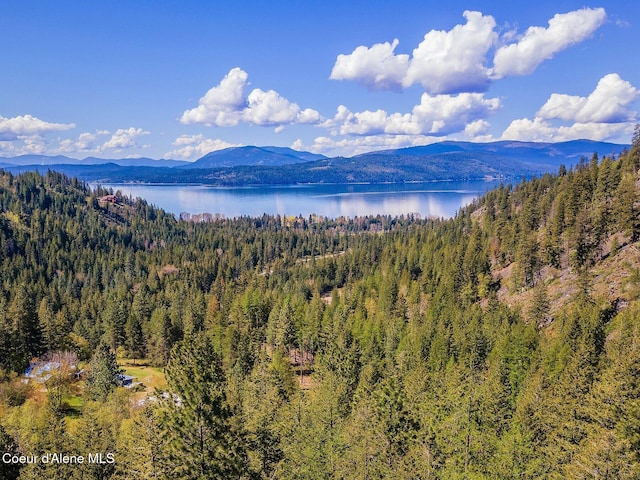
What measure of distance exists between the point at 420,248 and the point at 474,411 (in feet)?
380

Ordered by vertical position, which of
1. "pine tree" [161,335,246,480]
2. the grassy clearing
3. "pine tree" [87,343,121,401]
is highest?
"pine tree" [161,335,246,480]

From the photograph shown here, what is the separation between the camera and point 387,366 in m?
64.7

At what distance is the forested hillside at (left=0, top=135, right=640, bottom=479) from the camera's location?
24531mm

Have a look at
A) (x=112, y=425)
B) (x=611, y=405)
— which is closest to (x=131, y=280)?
(x=112, y=425)

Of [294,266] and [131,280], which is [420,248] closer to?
[294,266]

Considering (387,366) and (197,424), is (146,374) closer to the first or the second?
(387,366)

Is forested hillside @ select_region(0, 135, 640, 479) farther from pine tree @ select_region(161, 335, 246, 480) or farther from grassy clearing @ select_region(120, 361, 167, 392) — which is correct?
grassy clearing @ select_region(120, 361, 167, 392)

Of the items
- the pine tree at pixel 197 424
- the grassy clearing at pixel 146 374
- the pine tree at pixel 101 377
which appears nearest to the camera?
the pine tree at pixel 197 424

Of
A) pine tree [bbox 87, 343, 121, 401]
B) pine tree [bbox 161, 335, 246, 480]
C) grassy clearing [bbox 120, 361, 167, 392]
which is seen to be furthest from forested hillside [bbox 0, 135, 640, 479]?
grassy clearing [bbox 120, 361, 167, 392]

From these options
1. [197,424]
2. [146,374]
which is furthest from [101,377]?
[197,424]

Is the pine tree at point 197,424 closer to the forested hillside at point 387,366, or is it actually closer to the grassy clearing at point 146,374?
the forested hillside at point 387,366

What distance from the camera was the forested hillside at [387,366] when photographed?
2453cm

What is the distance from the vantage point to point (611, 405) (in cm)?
2806

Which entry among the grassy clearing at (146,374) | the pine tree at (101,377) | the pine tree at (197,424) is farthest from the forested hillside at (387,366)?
the grassy clearing at (146,374)
